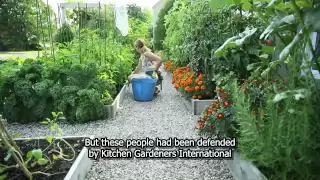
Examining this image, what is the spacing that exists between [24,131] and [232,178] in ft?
8.69

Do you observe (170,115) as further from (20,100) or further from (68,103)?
(20,100)

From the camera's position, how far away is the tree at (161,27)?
403 inches

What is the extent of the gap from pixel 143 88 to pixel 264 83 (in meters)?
2.76

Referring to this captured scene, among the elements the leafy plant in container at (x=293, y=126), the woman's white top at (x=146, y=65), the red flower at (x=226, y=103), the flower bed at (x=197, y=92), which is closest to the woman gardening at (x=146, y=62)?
the woman's white top at (x=146, y=65)

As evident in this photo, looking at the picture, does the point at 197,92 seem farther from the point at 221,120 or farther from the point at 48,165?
the point at 48,165

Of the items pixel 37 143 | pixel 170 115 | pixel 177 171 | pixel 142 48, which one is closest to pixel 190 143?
pixel 177 171

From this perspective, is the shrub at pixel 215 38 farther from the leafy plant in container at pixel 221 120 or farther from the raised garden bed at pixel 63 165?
the raised garden bed at pixel 63 165

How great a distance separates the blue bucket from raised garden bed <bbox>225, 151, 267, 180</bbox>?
2.64 metres

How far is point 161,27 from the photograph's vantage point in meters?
10.9

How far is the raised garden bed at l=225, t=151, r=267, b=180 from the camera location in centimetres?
175

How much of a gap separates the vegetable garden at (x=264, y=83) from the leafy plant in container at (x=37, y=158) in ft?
4.03

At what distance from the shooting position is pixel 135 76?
4.88m

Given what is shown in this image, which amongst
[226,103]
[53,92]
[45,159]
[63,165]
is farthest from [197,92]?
[45,159]

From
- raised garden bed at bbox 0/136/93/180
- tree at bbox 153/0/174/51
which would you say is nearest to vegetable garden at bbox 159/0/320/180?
raised garden bed at bbox 0/136/93/180
